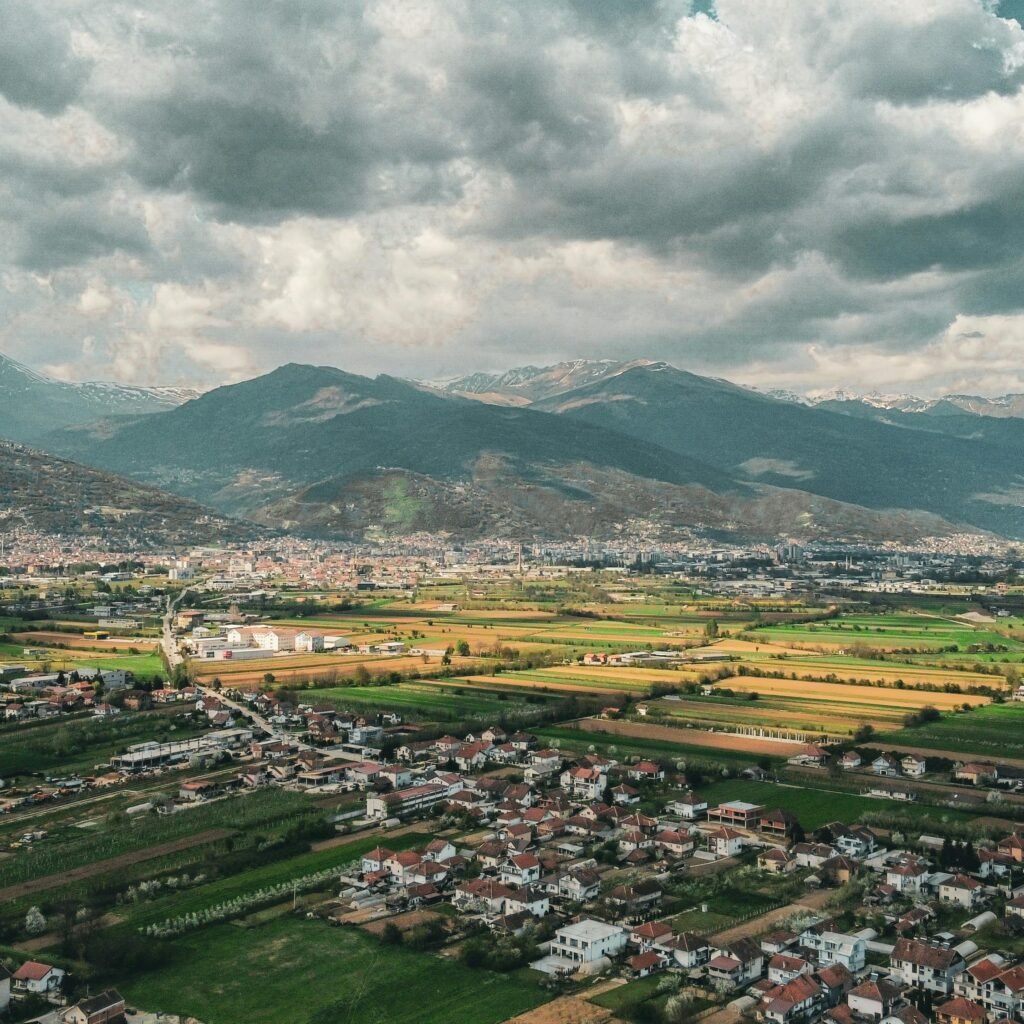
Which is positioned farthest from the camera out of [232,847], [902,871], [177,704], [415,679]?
[415,679]

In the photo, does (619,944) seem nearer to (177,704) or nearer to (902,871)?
(902,871)

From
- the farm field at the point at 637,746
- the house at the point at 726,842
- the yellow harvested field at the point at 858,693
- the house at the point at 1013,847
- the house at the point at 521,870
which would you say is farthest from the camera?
the yellow harvested field at the point at 858,693

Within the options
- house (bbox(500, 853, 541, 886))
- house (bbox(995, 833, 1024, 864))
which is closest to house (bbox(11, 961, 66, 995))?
house (bbox(500, 853, 541, 886))

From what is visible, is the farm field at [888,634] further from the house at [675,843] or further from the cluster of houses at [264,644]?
the house at [675,843]

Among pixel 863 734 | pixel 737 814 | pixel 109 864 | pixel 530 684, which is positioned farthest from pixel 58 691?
pixel 863 734

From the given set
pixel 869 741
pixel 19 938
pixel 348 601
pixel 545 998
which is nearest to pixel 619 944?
pixel 545 998

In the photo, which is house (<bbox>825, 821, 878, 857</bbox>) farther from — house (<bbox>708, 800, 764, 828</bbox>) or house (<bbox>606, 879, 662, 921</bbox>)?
house (<bbox>606, 879, 662, 921</bbox>)

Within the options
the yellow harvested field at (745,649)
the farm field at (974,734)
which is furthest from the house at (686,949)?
the yellow harvested field at (745,649)
